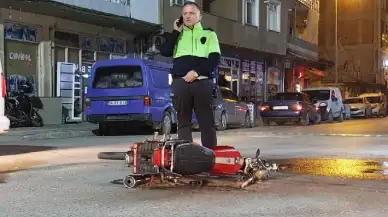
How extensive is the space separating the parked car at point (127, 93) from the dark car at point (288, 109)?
8014 millimetres

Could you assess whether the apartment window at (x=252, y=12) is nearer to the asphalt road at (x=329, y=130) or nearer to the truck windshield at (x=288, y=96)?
the truck windshield at (x=288, y=96)

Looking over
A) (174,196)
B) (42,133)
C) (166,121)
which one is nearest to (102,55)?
(166,121)

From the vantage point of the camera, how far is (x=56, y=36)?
20.4 metres

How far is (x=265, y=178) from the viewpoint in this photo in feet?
22.4

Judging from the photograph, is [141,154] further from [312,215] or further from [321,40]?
[321,40]

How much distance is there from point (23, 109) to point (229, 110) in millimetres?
7024

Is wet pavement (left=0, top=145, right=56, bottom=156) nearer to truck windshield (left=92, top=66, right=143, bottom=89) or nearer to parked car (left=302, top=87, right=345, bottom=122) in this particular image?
truck windshield (left=92, top=66, right=143, bottom=89)

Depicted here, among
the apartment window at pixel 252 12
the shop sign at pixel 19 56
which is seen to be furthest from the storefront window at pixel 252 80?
the shop sign at pixel 19 56

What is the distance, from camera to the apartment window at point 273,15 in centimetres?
A: 3528

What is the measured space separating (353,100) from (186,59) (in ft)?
108

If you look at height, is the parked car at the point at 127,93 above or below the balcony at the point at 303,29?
below

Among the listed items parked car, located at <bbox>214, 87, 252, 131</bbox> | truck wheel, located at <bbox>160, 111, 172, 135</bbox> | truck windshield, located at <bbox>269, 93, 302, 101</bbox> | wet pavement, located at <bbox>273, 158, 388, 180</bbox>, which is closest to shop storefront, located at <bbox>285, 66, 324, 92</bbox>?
truck windshield, located at <bbox>269, 93, 302, 101</bbox>

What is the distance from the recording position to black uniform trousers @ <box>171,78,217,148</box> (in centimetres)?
662

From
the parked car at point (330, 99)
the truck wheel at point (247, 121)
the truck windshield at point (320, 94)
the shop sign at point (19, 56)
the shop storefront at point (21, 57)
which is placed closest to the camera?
the shop storefront at point (21, 57)
